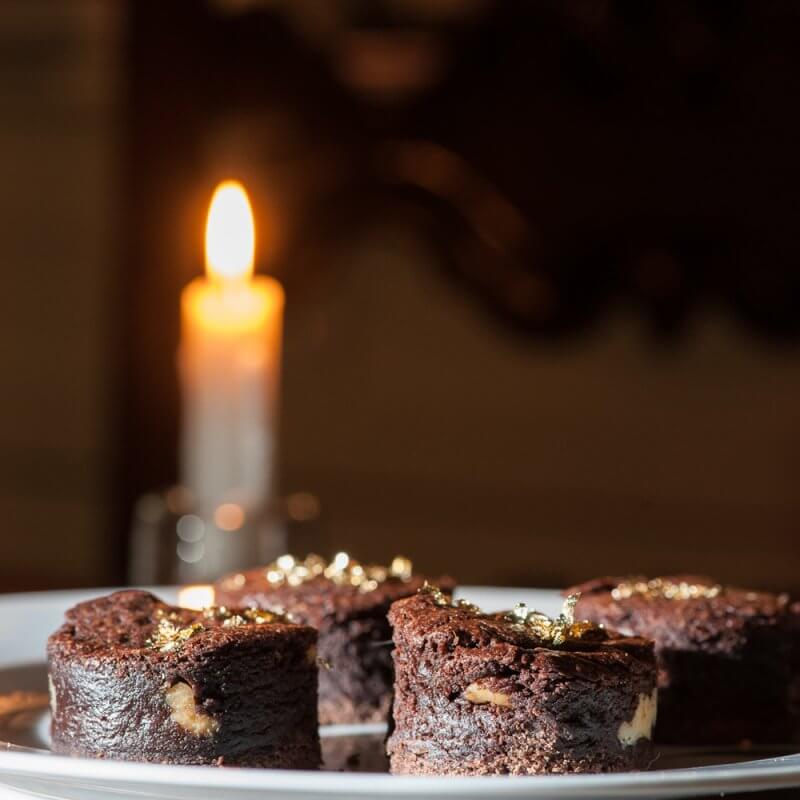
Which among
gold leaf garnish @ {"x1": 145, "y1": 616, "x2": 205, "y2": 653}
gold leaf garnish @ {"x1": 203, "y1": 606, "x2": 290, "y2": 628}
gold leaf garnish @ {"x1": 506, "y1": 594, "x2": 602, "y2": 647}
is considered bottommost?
gold leaf garnish @ {"x1": 145, "y1": 616, "x2": 205, "y2": 653}

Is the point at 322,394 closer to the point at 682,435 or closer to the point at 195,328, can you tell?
the point at 682,435

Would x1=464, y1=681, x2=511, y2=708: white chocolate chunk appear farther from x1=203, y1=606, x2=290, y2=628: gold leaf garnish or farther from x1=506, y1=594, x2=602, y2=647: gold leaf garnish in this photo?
x1=203, y1=606, x2=290, y2=628: gold leaf garnish

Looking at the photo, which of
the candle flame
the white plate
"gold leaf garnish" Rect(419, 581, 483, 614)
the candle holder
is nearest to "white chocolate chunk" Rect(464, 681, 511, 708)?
"gold leaf garnish" Rect(419, 581, 483, 614)

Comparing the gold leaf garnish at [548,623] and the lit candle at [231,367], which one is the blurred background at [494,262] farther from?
the gold leaf garnish at [548,623]

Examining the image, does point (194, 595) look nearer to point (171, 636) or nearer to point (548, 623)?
point (171, 636)

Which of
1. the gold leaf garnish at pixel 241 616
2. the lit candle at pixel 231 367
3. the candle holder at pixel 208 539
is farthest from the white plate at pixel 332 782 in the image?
the lit candle at pixel 231 367

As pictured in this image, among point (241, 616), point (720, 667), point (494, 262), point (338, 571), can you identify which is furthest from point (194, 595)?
point (494, 262)

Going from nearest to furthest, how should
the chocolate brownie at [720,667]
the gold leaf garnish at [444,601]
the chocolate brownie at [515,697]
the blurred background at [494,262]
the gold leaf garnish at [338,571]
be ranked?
1. the chocolate brownie at [515,697]
2. the gold leaf garnish at [444,601]
3. the chocolate brownie at [720,667]
4. the gold leaf garnish at [338,571]
5. the blurred background at [494,262]
